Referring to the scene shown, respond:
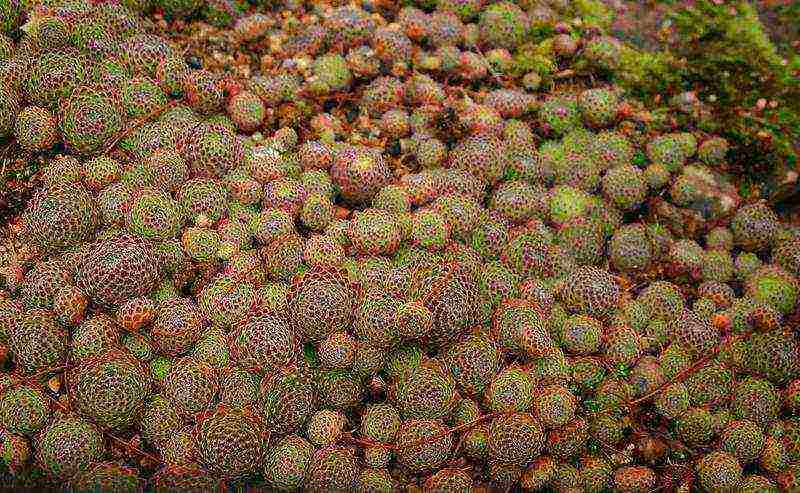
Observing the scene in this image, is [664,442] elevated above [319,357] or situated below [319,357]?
below

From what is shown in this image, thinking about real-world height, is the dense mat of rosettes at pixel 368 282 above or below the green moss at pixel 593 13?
below

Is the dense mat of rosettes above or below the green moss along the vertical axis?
below

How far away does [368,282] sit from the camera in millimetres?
3010

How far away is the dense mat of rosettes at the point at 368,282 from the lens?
2.79 m

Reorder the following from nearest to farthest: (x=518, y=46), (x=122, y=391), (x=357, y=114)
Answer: (x=122, y=391) → (x=357, y=114) → (x=518, y=46)

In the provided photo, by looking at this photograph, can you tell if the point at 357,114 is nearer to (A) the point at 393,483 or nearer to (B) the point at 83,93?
(B) the point at 83,93

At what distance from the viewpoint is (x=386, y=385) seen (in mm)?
2943

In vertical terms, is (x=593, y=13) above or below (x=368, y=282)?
above

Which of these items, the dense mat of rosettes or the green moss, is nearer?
the dense mat of rosettes

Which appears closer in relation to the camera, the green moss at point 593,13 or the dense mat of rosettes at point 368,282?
the dense mat of rosettes at point 368,282

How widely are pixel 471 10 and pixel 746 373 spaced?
2226mm

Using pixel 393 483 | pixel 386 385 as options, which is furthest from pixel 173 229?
pixel 393 483

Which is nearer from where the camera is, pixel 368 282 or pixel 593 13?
pixel 368 282

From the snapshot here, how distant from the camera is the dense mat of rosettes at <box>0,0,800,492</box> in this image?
2785mm
